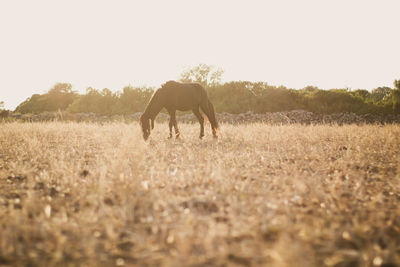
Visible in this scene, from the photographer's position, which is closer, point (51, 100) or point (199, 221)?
point (199, 221)

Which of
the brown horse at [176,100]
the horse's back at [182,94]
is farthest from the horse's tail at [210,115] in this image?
the horse's back at [182,94]

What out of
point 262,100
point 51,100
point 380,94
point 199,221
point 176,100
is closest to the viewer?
point 199,221

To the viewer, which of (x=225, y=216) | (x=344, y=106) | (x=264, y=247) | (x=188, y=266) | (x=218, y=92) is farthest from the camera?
(x=218, y=92)

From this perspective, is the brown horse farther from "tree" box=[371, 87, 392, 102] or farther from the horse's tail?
"tree" box=[371, 87, 392, 102]

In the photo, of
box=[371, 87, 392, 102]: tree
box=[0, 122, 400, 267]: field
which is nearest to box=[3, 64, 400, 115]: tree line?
box=[371, 87, 392, 102]: tree

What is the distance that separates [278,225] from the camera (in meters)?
2.00

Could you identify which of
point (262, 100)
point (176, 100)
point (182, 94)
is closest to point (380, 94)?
point (262, 100)

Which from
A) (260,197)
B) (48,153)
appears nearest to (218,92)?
(48,153)

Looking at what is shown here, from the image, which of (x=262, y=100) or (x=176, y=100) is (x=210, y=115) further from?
(x=262, y=100)

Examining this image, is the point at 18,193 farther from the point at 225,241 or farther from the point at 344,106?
the point at 344,106

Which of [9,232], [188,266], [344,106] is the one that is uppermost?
[344,106]

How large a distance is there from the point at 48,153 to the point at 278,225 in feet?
18.1

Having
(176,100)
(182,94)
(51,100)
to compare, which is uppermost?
(51,100)

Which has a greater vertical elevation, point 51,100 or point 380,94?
point 51,100
